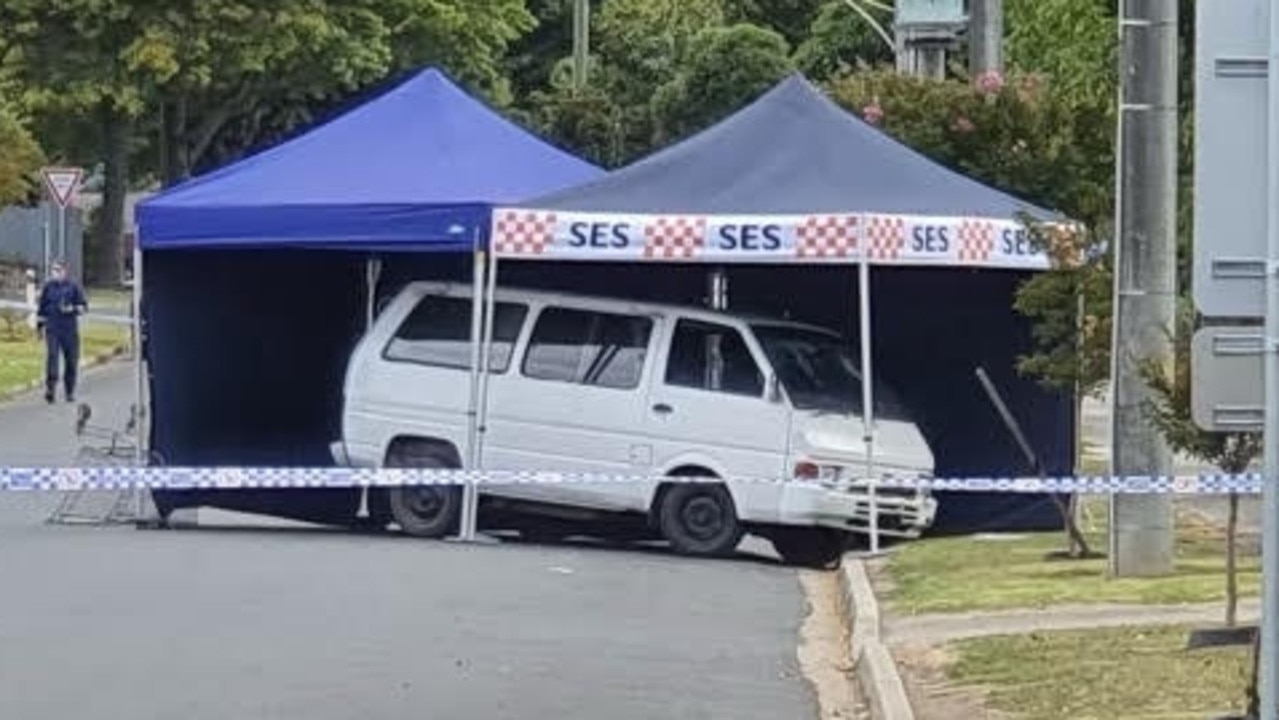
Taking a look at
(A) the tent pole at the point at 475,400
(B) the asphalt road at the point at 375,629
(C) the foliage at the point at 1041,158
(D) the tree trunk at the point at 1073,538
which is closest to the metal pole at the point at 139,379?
(B) the asphalt road at the point at 375,629

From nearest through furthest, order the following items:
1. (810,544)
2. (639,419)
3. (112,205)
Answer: (639,419), (810,544), (112,205)

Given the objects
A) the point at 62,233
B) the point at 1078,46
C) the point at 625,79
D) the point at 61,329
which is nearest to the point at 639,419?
the point at 1078,46

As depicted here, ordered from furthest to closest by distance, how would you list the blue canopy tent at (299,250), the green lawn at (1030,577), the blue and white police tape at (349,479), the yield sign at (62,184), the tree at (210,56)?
the tree at (210,56) < the yield sign at (62,184) < the blue canopy tent at (299,250) < the blue and white police tape at (349,479) < the green lawn at (1030,577)

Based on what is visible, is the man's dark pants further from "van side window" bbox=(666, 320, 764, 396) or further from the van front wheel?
the van front wheel

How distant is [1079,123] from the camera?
22969mm

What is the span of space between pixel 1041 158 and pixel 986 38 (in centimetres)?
492

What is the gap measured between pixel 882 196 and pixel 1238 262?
12.2 meters

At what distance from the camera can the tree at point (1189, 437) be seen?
43.8 feet

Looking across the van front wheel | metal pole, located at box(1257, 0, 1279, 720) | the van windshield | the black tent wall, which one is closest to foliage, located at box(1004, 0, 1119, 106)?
the black tent wall

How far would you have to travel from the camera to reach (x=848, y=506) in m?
18.8

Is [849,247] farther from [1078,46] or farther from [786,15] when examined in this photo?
[786,15]

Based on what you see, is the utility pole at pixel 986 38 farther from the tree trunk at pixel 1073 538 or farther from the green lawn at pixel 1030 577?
the tree trunk at pixel 1073 538

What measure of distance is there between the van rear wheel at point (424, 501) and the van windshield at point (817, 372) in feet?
8.41

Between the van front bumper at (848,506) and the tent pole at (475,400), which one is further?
the tent pole at (475,400)
